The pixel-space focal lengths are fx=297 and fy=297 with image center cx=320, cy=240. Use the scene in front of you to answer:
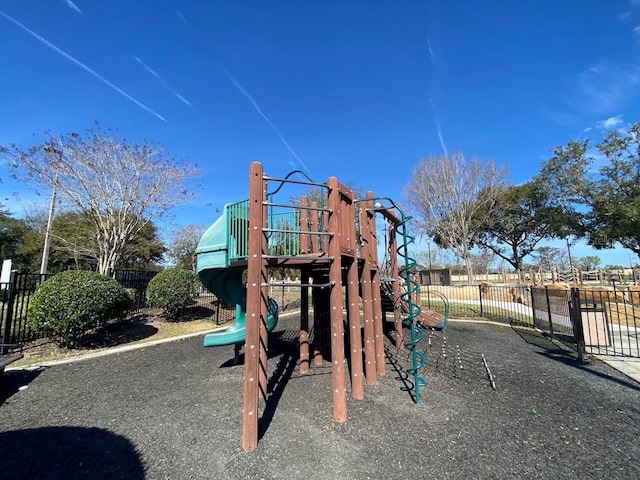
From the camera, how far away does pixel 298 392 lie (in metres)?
4.25

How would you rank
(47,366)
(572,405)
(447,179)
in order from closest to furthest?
(572,405), (47,366), (447,179)

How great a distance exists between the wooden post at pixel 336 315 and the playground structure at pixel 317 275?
0.01m

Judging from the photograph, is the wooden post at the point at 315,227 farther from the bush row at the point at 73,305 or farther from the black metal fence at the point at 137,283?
the black metal fence at the point at 137,283

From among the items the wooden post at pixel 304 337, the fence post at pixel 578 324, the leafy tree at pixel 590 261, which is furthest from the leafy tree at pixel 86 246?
the leafy tree at pixel 590 261

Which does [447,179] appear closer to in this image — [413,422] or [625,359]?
[625,359]

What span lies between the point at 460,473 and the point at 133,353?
6.70 m

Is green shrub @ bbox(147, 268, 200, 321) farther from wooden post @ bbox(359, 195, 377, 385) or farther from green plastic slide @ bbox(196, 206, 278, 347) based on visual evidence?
wooden post @ bbox(359, 195, 377, 385)

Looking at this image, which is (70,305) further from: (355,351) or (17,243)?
(17,243)

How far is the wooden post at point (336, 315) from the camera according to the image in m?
3.39

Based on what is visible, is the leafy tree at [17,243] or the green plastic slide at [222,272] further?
the leafy tree at [17,243]

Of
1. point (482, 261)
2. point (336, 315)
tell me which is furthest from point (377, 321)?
point (482, 261)

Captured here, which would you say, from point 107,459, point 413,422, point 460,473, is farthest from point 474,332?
point 107,459

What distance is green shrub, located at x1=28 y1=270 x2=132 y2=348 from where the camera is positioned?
621cm

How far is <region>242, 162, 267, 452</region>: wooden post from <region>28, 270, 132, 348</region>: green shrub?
5502 mm
